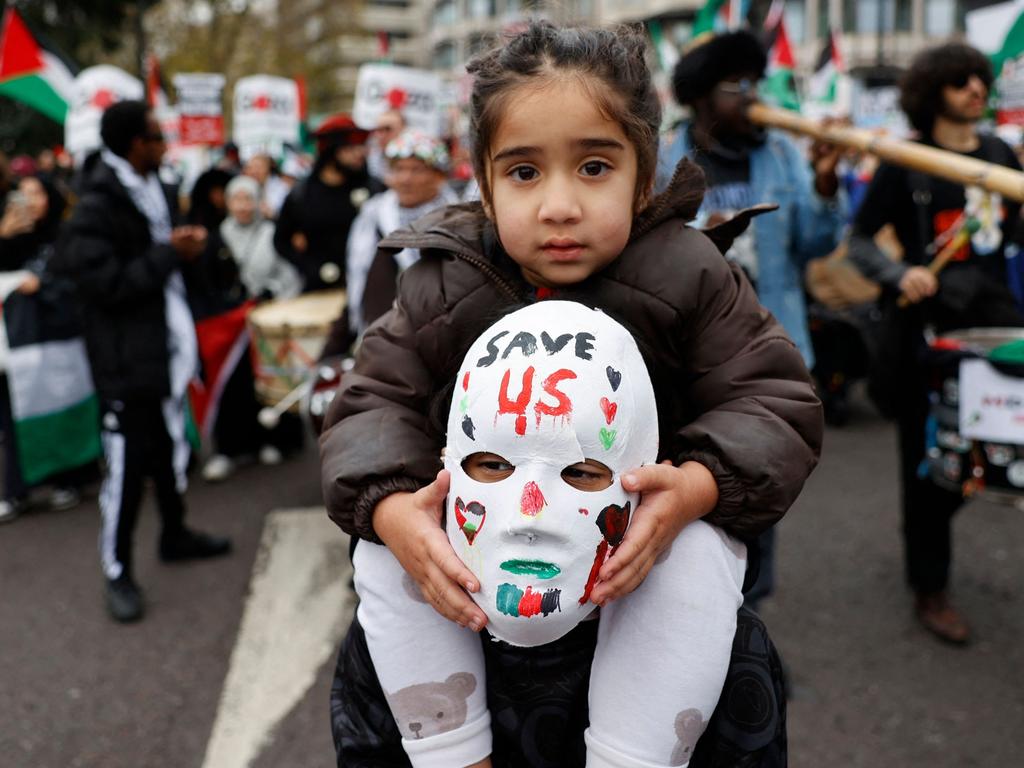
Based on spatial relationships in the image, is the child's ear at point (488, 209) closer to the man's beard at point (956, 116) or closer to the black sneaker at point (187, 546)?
the man's beard at point (956, 116)

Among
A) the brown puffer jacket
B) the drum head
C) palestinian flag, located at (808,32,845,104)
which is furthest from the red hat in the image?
palestinian flag, located at (808,32,845,104)

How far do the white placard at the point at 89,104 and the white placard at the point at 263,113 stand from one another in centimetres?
413

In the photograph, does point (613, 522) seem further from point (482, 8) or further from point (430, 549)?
point (482, 8)

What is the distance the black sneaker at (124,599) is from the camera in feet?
12.8

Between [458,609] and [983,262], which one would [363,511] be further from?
[983,262]

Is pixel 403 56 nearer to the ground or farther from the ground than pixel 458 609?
farther from the ground

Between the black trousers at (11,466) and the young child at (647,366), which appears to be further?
the black trousers at (11,466)

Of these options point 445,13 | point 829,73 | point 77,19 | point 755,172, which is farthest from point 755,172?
point 445,13

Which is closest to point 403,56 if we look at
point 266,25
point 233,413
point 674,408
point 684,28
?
point 684,28

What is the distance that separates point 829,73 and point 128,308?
889 cm

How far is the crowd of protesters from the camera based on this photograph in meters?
3.09

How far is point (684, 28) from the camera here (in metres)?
39.4

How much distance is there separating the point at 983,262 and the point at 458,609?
2718 mm

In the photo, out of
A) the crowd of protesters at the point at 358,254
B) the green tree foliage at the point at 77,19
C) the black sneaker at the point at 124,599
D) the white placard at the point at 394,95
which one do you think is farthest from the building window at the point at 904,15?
the black sneaker at the point at 124,599
